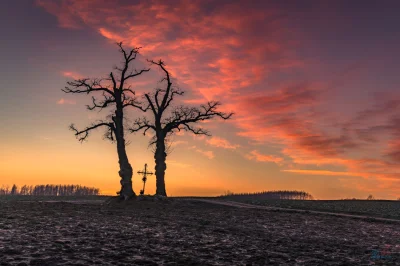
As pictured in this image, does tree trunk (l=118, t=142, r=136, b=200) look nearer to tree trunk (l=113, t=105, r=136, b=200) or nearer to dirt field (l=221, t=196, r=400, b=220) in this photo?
tree trunk (l=113, t=105, r=136, b=200)

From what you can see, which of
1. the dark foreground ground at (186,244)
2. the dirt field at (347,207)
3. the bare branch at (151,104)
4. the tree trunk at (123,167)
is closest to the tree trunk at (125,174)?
the tree trunk at (123,167)

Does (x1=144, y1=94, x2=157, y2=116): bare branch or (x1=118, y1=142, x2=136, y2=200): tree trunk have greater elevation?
(x1=144, y1=94, x2=157, y2=116): bare branch

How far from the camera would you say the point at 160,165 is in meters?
42.9

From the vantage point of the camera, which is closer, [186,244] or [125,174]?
[186,244]

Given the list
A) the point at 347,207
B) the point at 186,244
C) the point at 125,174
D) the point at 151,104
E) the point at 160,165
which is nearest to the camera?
the point at 186,244

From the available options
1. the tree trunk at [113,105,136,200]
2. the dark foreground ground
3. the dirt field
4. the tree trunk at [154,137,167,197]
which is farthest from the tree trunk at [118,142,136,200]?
the dark foreground ground

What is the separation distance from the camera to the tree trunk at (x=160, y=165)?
42625 mm

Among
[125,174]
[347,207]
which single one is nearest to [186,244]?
[125,174]

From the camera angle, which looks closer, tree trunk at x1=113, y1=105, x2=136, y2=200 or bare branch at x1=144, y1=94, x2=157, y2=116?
tree trunk at x1=113, y1=105, x2=136, y2=200

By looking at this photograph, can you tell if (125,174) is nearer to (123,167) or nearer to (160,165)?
(123,167)

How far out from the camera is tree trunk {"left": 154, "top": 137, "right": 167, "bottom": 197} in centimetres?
4262

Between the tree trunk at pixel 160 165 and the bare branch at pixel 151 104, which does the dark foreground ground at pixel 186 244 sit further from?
the bare branch at pixel 151 104

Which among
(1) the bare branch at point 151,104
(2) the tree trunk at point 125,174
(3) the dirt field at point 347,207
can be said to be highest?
(1) the bare branch at point 151,104

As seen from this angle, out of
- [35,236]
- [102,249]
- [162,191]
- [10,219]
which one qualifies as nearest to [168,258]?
[102,249]
